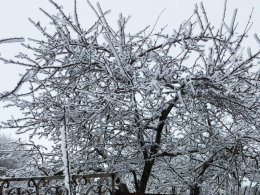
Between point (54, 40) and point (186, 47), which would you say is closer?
point (54, 40)

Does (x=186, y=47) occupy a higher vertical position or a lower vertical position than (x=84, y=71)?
higher

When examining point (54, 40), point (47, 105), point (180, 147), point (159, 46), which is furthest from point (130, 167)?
point (54, 40)

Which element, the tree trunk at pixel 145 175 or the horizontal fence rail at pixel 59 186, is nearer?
the horizontal fence rail at pixel 59 186

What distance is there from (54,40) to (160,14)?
4.21 feet

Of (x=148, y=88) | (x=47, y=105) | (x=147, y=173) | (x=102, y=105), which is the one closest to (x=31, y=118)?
(x=47, y=105)

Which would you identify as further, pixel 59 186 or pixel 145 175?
pixel 145 175

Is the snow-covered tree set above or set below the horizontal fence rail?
above

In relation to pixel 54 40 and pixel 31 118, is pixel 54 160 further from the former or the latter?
pixel 54 40

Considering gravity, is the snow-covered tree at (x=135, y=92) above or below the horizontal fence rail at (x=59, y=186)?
above

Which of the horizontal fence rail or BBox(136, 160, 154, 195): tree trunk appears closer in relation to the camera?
the horizontal fence rail

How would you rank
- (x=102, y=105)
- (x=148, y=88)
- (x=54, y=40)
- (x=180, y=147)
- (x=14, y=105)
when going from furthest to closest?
(x=180, y=147), (x=14, y=105), (x=54, y=40), (x=102, y=105), (x=148, y=88)

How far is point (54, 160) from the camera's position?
5.84m

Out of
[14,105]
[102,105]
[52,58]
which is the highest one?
[52,58]

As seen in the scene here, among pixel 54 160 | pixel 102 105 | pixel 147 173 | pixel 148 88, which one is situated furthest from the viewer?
pixel 54 160
